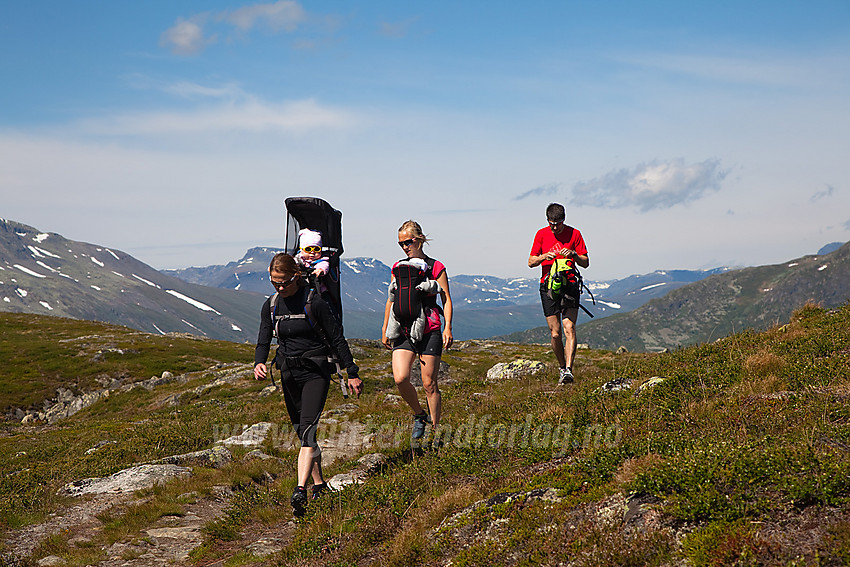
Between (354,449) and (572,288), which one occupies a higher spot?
(572,288)

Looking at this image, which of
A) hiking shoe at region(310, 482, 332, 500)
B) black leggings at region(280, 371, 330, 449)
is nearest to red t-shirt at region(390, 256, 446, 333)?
black leggings at region(280, 371, 330, 449)

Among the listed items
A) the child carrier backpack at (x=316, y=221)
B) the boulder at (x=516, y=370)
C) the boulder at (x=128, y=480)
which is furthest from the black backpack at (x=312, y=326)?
the boulder at (x=516, y=370)

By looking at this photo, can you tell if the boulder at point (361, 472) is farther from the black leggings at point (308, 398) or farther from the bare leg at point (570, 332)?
the bare leg at point (570, 332)

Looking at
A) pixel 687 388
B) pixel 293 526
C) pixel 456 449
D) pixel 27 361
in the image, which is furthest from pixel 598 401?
pixel 27 361

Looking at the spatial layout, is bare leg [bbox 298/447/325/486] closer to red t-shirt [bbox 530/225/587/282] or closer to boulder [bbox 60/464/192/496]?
boulder [bbox 60/464/192/496]

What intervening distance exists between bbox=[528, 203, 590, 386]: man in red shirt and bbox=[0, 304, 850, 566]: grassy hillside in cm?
116

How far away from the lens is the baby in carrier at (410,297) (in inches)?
375

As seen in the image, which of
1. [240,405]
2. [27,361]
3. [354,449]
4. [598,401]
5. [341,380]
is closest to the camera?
[341,380]

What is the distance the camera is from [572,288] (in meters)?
12.7

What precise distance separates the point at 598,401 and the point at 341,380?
4.34 metres

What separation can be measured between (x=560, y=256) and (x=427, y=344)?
4496mm

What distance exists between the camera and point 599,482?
5.88 metres

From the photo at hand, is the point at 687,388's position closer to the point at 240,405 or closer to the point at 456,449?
the point at 456,449

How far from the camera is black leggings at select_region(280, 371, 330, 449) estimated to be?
808 centimetres
